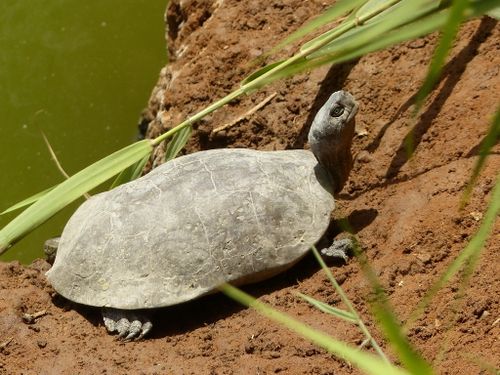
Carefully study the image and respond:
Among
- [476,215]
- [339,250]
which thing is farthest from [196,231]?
[476,215]

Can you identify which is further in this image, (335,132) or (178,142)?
(178,142)

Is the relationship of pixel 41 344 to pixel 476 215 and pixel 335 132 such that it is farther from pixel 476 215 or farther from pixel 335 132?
pixel 476 215

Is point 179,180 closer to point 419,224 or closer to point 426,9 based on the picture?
point 419,224

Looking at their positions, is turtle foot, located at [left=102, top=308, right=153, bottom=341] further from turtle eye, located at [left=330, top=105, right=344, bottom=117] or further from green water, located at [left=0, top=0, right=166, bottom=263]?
green water, located at [left=0, top=0, right=166, bottom=263]

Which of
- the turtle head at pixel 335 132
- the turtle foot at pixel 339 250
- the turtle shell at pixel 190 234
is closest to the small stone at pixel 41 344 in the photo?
the turtle shell at pixel 190 234

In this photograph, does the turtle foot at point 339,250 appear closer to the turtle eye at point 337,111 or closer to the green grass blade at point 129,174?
the turtle eye at point 337,111

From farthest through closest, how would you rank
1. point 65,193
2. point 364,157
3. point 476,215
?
1. point 364,157
2. point 65,193
3. point 476,215
